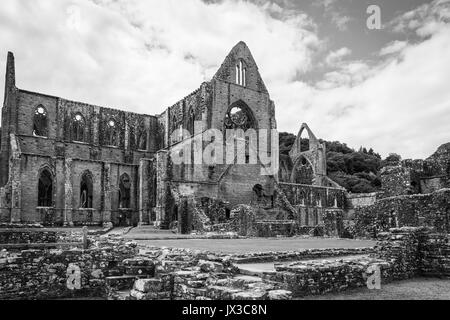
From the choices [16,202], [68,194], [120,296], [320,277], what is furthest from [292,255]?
[68,194]

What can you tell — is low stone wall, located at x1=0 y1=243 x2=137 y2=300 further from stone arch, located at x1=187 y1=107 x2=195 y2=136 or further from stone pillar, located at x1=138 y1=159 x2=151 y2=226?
stone arch, located at x1=187 y1=107 x2=195 y2=136

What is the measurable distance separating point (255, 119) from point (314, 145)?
1488cm

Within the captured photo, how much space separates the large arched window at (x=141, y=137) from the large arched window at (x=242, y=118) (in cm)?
1237

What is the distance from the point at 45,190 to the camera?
1505 inches

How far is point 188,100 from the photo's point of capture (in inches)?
1759

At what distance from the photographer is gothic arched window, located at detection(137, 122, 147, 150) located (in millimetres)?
49188

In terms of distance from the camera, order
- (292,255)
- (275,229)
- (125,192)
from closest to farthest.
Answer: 1. (292,255)
2. (275,229)
3. (125,192)

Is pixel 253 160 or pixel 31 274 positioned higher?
pixel 253 160

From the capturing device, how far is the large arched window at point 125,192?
140ft

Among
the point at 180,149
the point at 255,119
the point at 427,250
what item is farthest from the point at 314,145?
the point at 427,250

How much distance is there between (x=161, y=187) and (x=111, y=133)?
1649 centimetres

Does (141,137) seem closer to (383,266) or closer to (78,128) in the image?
(78,128)
